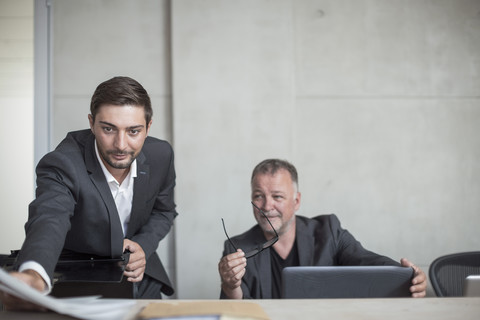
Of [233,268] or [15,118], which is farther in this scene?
[15,118]

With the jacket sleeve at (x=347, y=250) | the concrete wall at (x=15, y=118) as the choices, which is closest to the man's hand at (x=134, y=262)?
the jacket sleeve at (x=347, y=250)

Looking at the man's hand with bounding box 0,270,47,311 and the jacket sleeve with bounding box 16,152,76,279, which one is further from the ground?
the jacket sleeve with bounding box 16,152,76,279

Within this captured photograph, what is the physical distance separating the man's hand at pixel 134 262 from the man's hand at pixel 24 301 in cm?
70

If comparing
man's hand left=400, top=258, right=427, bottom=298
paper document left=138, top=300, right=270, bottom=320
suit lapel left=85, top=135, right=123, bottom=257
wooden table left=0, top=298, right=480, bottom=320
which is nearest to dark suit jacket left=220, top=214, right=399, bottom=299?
suit lapel left=85, top=135, right=123, bottom=257

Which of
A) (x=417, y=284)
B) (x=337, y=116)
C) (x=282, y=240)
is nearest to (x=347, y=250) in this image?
(x=282, y=240)

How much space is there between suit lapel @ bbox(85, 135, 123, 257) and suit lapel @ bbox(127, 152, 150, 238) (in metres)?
0.20

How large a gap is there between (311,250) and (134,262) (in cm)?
97

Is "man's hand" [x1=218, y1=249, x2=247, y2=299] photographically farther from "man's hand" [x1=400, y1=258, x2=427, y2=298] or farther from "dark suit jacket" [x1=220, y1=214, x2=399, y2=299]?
"man's hand" [x1=400, y1=258, x2=427, y2=298]

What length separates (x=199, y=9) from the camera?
3406 millimetres

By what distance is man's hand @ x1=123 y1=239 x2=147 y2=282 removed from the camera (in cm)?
201

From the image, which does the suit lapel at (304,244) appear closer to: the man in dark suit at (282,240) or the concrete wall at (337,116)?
the man in dark suit at (282,240)

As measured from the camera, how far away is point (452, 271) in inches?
103

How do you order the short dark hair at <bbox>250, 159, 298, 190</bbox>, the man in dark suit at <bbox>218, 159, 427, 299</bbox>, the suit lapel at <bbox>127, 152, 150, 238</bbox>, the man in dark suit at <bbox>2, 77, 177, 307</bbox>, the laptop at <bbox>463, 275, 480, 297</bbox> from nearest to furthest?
1. the laptop at <bbox>463, 275, 480, 297</bbox>
2. the man in dark suit at <bbox>2, 77, 177, 307</bbox>
3. the suit lapel at <bbox>127, 152, 150, 238</bbox>
4. the man in dark suit at <bbox>218, 159, 427, 299</bbox>
5. the short dark hair at <bbox>250, 159, 298, 190</bbox>

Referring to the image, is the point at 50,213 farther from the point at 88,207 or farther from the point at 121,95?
the point at 121,95
